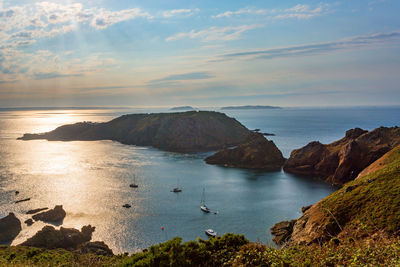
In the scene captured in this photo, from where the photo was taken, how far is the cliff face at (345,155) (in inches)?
3814

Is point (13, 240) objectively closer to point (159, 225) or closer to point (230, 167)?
point (159, 225)

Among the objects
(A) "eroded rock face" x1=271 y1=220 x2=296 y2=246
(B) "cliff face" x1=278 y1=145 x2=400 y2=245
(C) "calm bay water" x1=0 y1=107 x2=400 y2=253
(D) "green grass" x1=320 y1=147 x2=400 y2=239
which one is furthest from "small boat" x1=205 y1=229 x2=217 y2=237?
(D) "green grass" x1=320 y1=147 x2=400 y2=239

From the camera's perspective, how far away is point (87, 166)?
420 ft

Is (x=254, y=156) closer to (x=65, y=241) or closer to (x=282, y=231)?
(x=282, y=231)

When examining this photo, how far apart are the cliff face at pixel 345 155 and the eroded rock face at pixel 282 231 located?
4731 centimetres

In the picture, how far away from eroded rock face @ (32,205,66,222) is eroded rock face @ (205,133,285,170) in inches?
3245

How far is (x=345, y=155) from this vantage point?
322ft

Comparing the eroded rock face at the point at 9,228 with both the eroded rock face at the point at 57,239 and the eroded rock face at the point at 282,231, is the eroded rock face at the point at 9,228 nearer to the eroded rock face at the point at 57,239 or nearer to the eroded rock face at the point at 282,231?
the eroded rock face at the point at 57,239

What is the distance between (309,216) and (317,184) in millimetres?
57019

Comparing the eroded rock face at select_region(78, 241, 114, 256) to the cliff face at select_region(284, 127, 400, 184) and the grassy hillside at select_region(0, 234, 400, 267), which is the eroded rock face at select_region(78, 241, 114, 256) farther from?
the cliff face at select_region(284, 127, 400, 184)

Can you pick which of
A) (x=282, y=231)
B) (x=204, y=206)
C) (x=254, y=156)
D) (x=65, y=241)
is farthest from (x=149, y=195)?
(x=254, y=156)

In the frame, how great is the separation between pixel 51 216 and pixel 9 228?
29.0 ft

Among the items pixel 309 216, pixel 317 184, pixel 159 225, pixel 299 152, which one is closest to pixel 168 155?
pixel 299 152

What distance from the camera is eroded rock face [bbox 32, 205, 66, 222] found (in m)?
67.2
